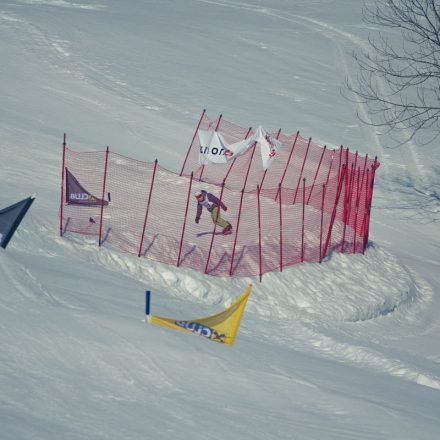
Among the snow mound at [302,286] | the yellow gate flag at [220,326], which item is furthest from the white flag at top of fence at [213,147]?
the yellow gate flag at [220,326]

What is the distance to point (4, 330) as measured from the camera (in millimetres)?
8305

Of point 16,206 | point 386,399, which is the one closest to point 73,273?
point 16,206

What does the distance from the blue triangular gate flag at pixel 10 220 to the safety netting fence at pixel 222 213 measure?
2.44 m

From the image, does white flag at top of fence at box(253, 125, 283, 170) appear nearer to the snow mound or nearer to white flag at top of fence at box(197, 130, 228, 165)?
white flag at top of fence at box(197, 130, 228, 165)

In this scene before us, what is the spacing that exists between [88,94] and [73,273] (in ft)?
45.9

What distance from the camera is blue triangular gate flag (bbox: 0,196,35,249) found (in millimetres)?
11289

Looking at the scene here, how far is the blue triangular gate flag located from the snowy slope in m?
0.52

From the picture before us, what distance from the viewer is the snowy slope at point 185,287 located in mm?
7750

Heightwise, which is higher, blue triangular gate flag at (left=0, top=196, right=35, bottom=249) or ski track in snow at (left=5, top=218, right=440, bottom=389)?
blue triangular gate flag at (left=0, top=196, right=35, bottom=249)

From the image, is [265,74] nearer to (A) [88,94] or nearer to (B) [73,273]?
(A) [88,94]

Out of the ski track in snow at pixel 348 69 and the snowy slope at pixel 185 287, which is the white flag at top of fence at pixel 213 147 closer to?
the snowy slope at pixel 185 287

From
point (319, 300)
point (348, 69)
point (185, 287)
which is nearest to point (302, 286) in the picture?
point (319, 300)

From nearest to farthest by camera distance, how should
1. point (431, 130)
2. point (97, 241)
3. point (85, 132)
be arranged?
point (97, 241), point (85, 132), point (431, 130)

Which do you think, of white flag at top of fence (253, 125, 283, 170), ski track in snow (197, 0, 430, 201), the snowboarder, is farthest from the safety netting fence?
ski track in snow (197, 0, 430, 201)
